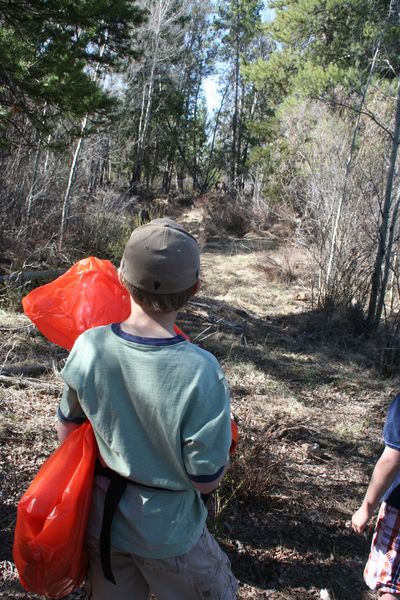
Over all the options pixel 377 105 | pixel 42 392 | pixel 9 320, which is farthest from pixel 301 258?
pixel 42 392

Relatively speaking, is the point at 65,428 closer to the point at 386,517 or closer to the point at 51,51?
the point at 386,517

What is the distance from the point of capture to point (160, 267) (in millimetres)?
1177

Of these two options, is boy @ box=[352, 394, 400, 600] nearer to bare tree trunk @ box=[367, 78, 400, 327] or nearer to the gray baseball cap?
the gray baseball cap

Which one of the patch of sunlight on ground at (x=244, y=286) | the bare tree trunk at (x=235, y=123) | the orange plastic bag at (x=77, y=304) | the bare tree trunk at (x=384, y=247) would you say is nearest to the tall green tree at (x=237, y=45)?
the bare tree trunk at (x=235, y=123)

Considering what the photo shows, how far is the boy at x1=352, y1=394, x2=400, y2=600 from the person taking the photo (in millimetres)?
1489

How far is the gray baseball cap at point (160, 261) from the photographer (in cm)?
118

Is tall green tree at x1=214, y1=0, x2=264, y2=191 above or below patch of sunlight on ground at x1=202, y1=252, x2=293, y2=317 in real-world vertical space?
above

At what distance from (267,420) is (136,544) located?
2902mm

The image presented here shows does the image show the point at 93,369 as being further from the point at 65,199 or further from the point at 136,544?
the point at 65,199

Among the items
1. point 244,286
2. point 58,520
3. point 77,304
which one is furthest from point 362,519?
point 244,286

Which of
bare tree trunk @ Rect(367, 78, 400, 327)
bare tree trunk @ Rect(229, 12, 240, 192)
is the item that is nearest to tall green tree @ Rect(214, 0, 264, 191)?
bare tree trunk @ Rect(229, 12, 240, 192)

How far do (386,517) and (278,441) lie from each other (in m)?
2.05

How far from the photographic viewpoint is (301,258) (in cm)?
1028

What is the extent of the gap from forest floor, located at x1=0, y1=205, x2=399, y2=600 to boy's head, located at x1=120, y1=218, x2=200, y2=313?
5.01 ft
